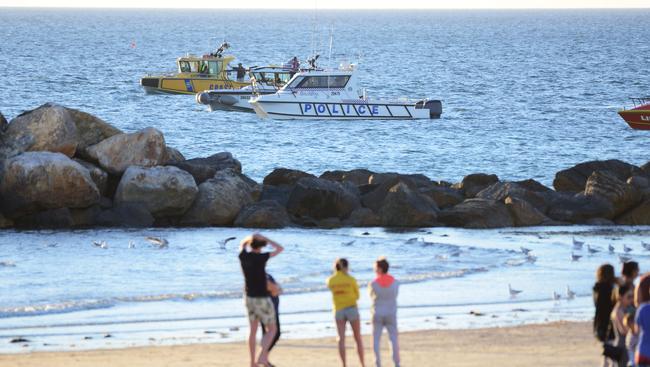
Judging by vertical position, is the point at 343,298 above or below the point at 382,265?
below

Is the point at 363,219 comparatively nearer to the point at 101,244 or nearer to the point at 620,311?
the point at 101,244

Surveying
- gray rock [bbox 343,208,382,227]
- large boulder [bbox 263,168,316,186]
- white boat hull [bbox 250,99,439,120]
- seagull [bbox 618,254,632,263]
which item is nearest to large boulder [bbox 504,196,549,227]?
→ gray rock [bbox 343,208,382,227]

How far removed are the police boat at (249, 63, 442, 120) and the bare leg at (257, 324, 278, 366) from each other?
3449cm

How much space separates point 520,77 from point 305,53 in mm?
38826

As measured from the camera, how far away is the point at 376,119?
50438mm

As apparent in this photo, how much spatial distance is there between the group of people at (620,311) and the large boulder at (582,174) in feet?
52.8

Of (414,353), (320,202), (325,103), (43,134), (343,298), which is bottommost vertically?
(325,103)

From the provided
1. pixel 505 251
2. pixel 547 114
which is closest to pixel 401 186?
pixel 505 251

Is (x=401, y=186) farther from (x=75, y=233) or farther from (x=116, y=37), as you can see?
(x=116, y=37)

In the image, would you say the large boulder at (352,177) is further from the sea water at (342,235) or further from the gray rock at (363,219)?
the sea water at (342,235)

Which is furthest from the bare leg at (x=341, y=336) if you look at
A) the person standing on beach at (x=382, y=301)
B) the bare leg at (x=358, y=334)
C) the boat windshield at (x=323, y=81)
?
the boat windshield at (x=323, y=81)

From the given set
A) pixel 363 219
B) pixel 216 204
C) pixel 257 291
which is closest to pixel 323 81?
pixel 363 219

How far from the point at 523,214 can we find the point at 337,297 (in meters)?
12.9

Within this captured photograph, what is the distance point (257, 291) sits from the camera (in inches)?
519
